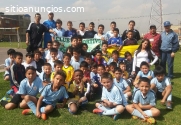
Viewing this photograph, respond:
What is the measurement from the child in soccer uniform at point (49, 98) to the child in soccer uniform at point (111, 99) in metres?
0.90

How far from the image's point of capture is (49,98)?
4.68 m

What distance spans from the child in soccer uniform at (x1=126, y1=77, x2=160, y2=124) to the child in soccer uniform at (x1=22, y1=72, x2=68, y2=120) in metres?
1.52

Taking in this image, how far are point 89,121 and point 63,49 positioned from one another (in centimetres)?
462

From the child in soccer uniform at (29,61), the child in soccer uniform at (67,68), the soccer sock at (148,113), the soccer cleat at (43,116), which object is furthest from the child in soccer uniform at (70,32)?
the soccer sock at (148,113)

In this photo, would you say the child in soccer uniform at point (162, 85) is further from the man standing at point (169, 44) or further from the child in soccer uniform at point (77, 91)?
the man standing at point (169, 44)

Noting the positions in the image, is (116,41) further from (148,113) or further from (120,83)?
(148,113)

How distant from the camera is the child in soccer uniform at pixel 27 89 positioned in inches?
188

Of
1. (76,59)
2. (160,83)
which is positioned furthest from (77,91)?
(160,83)

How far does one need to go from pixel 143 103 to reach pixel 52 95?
1990 millimetres

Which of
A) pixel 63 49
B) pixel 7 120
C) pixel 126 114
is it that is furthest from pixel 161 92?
pixel 63 49

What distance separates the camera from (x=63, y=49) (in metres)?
8.57

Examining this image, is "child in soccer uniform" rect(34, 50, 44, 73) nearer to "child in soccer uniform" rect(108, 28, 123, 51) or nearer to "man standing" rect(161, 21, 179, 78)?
"child in soccer uniform" rect(108, 28, 123, 51)

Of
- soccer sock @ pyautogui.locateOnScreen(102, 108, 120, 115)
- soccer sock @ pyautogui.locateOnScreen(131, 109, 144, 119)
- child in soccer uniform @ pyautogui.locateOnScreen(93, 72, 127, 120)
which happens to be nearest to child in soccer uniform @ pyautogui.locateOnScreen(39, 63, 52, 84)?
child in soccer uniform @ pyautogui.locateOnScreen(93, 72, 127, 120)

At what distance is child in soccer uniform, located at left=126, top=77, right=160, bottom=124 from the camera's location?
4398 millimetres
